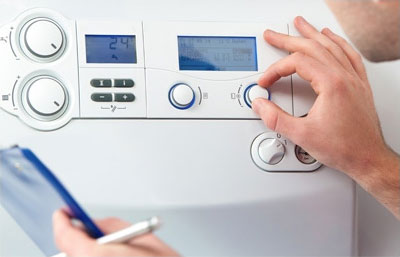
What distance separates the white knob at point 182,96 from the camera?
0.70 meters

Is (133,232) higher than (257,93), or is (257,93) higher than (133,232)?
(257,93)

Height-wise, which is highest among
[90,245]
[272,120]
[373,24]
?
[373,24]

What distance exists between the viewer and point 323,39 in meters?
0.75

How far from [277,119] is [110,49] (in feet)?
0.72

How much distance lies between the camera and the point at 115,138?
69 cm

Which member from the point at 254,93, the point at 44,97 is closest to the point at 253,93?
the point at 254,93

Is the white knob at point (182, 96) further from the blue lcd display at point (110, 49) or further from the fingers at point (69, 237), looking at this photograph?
the fingers at point (69, 237)

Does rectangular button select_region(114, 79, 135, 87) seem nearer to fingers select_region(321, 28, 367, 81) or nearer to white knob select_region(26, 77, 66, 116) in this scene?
white knob select_region(26, 77, 66, 116)

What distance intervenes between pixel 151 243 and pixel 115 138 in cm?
20

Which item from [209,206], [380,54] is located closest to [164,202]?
[209,206]

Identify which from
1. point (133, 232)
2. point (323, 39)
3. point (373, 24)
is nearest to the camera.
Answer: point (133, 232)

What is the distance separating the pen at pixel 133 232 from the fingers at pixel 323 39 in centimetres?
38

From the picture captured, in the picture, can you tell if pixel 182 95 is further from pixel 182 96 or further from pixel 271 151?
pixel 271 151

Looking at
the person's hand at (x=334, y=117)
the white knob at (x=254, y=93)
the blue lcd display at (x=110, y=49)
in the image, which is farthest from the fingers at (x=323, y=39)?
the blue lcd display at (x=110, y=49)
